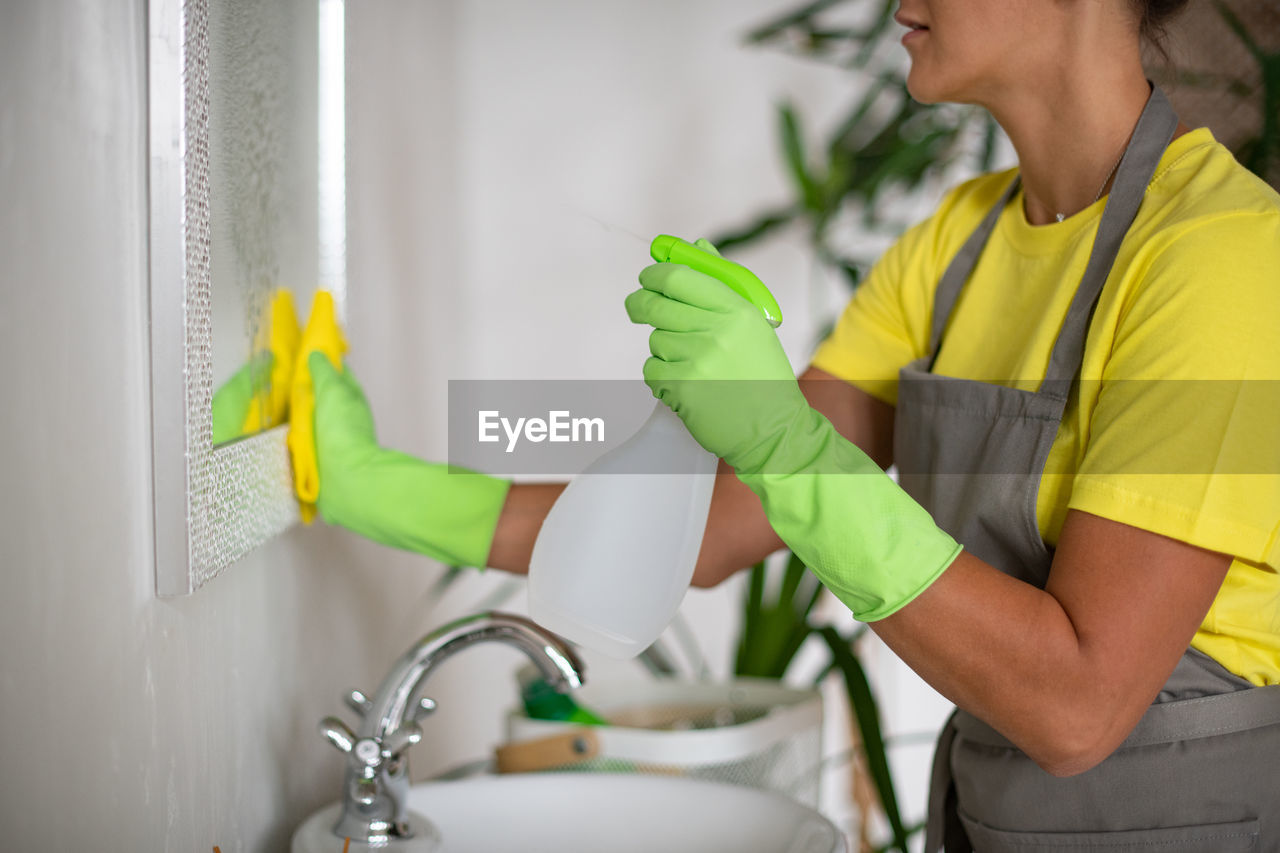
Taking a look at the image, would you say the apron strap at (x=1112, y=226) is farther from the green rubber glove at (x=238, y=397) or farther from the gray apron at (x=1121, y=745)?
the green rubber glove at (x=238, y=397)

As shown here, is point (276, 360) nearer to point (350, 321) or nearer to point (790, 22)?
point (350, 321)

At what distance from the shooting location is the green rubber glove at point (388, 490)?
0.98 meters

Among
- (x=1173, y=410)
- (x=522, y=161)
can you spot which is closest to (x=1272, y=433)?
(x=1173, y=410)

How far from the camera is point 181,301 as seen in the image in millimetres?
636

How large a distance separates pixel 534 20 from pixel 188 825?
1.55 m

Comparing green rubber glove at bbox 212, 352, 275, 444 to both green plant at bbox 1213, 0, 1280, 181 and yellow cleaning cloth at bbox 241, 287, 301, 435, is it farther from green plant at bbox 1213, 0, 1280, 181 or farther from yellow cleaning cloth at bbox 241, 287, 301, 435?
green plant at bbox 1213, 0, 1280, 181

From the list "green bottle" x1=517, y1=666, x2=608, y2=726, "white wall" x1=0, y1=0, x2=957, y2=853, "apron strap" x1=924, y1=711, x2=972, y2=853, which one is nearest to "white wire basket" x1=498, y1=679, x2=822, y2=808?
"green bottle" x1=517, y1=666, x2=608, y2=726

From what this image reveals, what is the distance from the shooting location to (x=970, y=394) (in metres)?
→ 0.95

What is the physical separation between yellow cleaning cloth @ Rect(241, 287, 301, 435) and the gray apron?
0.58 m

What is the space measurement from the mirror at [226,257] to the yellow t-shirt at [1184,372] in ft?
1.90

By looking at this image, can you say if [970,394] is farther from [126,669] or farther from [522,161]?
[522,161]

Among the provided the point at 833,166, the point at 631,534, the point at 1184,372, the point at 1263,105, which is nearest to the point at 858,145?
the point at 833,166

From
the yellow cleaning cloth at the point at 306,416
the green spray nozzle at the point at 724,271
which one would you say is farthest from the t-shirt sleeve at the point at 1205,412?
the yellow cleaning cloth at the point at 306,416

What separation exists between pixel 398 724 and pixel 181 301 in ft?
1.29
